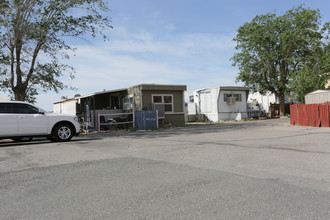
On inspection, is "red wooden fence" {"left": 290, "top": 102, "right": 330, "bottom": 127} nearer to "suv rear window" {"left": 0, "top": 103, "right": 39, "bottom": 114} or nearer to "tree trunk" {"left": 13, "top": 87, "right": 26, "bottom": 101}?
"suv rear window" {"left": 0, "top": 103, "right": 39, "bottom": 114}

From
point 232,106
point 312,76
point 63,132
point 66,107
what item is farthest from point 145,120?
point 312,76

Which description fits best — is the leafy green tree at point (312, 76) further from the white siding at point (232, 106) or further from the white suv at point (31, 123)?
the white suv at point (31, 123)

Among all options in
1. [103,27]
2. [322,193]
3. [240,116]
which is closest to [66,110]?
[103,27]

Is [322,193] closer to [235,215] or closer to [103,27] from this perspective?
[235,215]

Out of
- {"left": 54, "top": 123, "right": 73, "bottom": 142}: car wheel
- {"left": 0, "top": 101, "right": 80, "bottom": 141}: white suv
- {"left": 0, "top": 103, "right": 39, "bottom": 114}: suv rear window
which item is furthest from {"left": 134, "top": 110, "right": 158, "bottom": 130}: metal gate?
{"left": 0, "top": 103, "right": 39, "bottom": 114}: suv rear window

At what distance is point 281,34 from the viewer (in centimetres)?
2995

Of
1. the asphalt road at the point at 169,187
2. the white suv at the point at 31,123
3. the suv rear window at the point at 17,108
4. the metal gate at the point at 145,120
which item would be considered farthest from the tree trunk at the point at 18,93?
the asphalt road at the point at 169,187

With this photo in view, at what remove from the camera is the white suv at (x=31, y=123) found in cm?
1095

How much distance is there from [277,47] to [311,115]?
15466mm

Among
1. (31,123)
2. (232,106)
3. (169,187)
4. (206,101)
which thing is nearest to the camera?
(169,187)

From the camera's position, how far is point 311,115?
17562 mm

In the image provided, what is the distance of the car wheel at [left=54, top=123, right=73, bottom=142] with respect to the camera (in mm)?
11953

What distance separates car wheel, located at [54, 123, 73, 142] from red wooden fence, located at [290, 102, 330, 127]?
1397 centimetres

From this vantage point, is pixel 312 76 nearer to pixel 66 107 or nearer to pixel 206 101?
pixel 206 101
